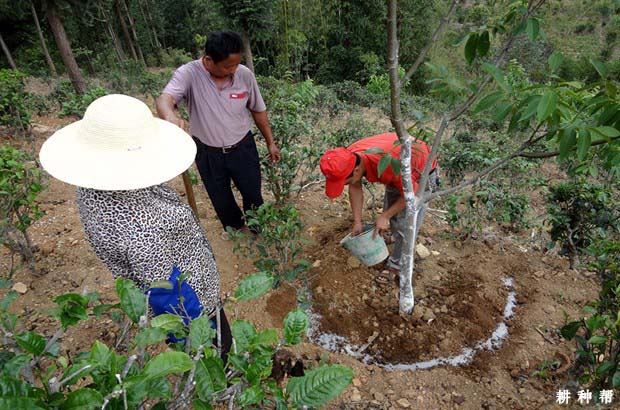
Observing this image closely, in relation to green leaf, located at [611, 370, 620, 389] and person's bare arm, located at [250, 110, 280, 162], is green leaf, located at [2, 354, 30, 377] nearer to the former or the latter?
green leaf, located at [611, 370, 620, 389]

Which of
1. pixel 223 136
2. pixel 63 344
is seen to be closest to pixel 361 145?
pixel 223 136

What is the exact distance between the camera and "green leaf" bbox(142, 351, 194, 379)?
679 mm

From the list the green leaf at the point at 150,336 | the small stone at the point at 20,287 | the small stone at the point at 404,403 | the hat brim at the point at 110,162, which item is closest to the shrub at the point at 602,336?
the small stone at the point at 404,403

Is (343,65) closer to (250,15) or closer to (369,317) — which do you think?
(250,15)

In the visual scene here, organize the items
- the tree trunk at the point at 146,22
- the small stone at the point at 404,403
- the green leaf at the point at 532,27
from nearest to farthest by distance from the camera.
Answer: the green leaf at the point at 532,27 → the small stone at the point at 404,403 → the tree trunk at the point at 146,22

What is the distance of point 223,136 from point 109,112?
1320 mm

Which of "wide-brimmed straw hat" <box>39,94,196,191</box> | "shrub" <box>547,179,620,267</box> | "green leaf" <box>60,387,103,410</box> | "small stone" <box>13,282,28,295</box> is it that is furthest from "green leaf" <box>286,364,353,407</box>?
"small stone" <box>13,282,28,295</box>

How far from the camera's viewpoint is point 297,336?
91 centimetres

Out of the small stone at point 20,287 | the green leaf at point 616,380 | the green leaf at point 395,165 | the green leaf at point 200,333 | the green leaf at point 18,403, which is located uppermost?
the green leaf at point 18,403

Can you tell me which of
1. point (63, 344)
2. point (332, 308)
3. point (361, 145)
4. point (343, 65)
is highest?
point (361, 145)

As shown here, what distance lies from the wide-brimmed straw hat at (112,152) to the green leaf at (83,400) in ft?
2.23

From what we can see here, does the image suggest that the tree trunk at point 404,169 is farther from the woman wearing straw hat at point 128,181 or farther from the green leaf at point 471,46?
the woman wearing straw hat at point 128,181

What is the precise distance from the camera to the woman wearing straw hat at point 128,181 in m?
1.20

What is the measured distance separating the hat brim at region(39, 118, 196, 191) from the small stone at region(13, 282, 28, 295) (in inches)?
67.9
